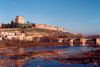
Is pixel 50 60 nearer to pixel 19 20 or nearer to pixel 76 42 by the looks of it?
pixel 76 42

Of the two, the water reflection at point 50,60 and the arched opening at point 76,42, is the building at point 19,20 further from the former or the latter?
the water reflection at point 50,60

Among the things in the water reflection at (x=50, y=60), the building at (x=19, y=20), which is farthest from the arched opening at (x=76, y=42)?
the building at (x=19, y=20)

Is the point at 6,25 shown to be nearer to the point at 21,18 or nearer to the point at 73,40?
the point at 21,18

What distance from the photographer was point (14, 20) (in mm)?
60031

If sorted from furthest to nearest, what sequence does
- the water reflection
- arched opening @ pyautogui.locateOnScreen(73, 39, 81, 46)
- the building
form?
the building < arched opening @ pyautogui.locateOnScreen(73, 39, 81, 46) < the water reflection

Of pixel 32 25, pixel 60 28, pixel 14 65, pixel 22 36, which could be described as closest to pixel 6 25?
pixel 32 25

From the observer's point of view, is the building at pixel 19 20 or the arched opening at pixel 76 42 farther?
the building at pixel 19 20

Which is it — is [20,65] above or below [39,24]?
below

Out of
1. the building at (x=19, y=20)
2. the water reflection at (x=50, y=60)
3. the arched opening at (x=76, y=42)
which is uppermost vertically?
the building at (x=19, y=20)

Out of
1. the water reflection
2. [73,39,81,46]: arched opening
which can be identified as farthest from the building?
the water reflection

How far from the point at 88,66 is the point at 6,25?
170 feet

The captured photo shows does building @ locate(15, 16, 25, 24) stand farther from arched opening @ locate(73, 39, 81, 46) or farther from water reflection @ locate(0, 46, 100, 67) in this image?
water reflection @ locate(0, 46, 100, 67)

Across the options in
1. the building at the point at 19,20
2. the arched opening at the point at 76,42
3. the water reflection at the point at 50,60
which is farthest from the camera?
the building at the point at 19,20

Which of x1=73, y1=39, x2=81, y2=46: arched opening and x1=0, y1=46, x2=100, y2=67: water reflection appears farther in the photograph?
A: x1=73, y1=39, x2=81, y2=46: arched opening
